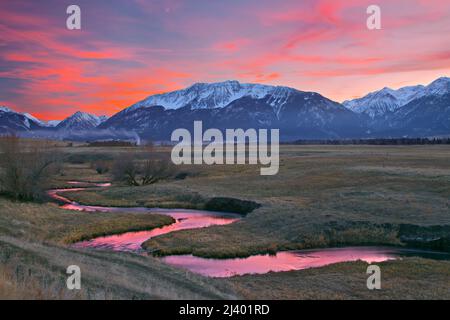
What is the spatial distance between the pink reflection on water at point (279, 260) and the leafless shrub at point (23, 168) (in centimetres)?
2937

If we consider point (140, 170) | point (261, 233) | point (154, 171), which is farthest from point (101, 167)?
point (261, 233)

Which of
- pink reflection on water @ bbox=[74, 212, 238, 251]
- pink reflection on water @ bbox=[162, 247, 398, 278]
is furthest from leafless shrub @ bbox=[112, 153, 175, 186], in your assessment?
pink reflection on water @ bbox=[162, 247, 398, 278]

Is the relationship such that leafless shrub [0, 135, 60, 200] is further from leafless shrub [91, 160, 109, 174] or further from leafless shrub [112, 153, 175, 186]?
leafless shrub [91, 160, 109, 174]

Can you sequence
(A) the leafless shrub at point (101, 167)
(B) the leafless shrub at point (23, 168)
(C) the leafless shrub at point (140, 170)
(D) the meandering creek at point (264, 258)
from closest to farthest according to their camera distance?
(D) the meandering creek at point (264, 258)
(B) the leafless shrub at point (23, 168)
(C) the leafless shrub at point (140, 170)
(A) the leafless shrub at point (101, 167)

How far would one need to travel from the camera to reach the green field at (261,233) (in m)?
19.5

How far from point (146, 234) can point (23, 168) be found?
21.9 m

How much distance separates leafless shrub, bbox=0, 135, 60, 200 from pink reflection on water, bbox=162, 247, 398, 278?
29368mm

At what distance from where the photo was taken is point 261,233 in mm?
37500

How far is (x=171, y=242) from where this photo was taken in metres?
35.4

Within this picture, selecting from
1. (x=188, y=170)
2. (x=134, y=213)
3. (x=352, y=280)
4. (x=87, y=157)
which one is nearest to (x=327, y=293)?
(x=352, y=280)

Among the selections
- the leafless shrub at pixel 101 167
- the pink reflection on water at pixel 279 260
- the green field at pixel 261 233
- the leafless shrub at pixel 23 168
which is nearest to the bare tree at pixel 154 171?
the green field at pixel 261 233

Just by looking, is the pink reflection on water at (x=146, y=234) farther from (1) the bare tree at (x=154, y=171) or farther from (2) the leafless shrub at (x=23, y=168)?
(1) the bare tree at (x=154, y=171)

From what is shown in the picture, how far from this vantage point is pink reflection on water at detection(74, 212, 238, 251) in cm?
3481
